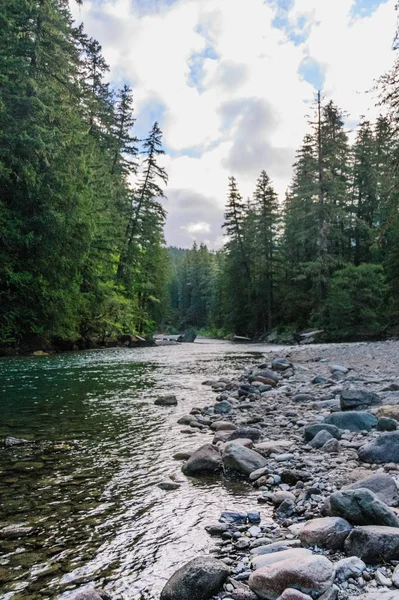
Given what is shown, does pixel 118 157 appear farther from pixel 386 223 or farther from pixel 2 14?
pixel 386 223

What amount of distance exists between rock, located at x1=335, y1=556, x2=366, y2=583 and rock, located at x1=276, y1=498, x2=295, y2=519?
900mm

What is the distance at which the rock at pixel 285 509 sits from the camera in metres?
3.24

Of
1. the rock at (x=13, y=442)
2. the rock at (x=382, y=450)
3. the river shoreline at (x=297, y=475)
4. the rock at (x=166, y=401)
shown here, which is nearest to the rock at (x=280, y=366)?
the river shoreline at (x=297, y=475)

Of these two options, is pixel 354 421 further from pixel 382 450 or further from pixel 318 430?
pixel 382 450

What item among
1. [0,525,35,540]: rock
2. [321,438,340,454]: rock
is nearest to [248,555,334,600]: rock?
[0,525,35,540]: rock

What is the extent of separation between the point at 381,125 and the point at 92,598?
1144cm

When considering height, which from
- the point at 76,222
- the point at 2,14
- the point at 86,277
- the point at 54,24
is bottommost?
the point at 86,277

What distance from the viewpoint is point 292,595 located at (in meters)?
2.05

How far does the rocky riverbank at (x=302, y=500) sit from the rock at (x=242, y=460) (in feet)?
0.04

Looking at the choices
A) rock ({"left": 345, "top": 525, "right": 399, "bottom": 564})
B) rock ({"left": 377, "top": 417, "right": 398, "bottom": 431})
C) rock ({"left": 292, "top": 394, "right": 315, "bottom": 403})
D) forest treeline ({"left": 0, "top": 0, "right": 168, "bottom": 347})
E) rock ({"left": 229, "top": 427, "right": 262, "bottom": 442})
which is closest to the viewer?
rock ({"left": 345, "top": 525, "right": 399, "bottom": 564})

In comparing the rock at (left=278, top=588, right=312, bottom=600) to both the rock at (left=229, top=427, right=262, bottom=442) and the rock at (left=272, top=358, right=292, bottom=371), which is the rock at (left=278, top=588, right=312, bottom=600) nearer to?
the rock at (left=229, top=427, right=262, bottom=442)

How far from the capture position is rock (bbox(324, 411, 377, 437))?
539cm

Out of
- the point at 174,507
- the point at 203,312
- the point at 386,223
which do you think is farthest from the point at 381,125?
the point at 203,312

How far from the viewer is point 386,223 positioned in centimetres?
1015
